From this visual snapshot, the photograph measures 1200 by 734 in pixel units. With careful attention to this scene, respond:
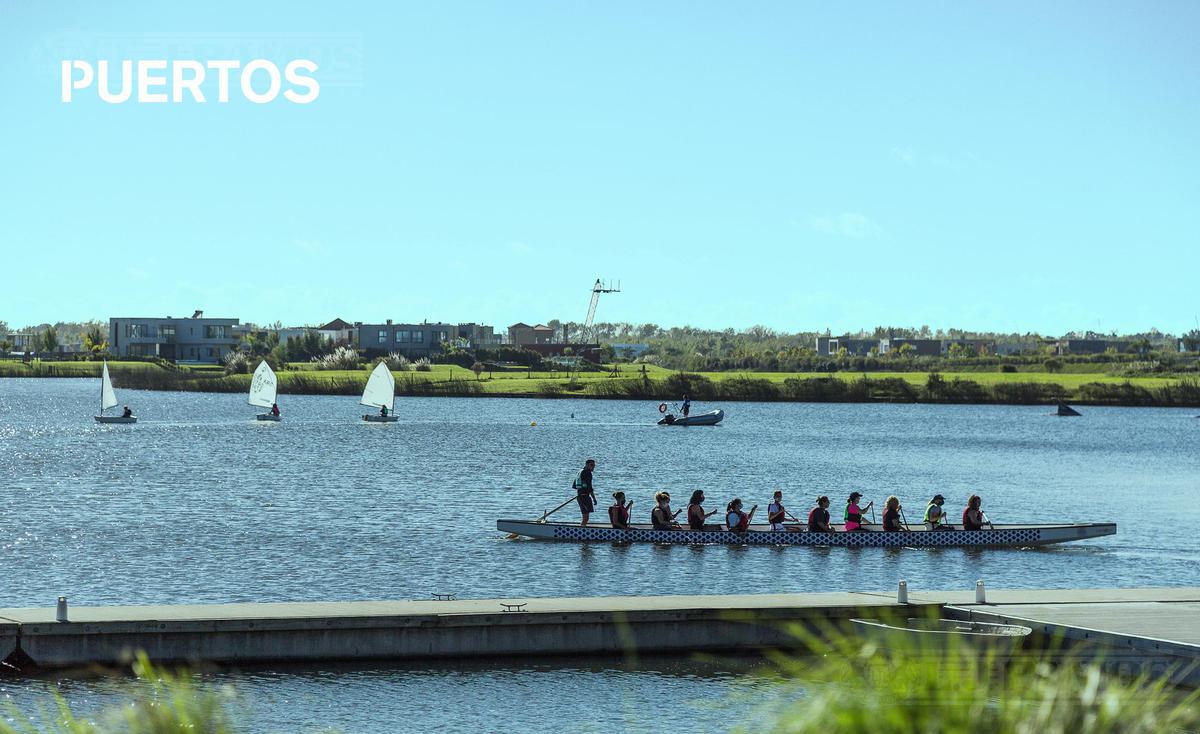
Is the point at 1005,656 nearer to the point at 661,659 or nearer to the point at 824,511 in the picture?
the point at 661,659

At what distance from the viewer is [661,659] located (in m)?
25.6

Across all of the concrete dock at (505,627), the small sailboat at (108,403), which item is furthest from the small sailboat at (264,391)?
the concrete dock at (505,627)

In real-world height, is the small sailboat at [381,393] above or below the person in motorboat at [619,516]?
above

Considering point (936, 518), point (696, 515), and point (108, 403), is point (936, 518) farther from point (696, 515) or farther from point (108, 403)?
point (108, 403)

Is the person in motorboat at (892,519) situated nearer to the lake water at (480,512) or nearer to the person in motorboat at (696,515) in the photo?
the lake water at (480,512)

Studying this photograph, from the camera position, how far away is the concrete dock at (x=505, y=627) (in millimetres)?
23594

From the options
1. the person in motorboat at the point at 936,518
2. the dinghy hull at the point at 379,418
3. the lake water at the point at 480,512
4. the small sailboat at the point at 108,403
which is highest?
the small sailboat at the point at 108,403

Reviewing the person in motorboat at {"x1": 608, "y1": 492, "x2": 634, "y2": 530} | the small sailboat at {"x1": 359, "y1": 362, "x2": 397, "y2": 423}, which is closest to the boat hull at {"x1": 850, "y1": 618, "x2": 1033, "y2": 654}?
the person in motorboat at {"x1": 608, "y1": 492, "x2": 634, "y2": 530}

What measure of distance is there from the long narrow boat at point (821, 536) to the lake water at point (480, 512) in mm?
397

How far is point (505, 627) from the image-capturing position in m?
25.3

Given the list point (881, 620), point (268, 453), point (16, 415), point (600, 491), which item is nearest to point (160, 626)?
point (881, 620)

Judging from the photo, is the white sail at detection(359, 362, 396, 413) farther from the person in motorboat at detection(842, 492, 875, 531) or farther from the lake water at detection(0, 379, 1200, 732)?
the person in motorboat at detection(842, 492, 875, 531)

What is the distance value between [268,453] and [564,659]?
2834 inches

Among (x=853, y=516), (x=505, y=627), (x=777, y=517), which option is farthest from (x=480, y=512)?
(x=505, y=627)
